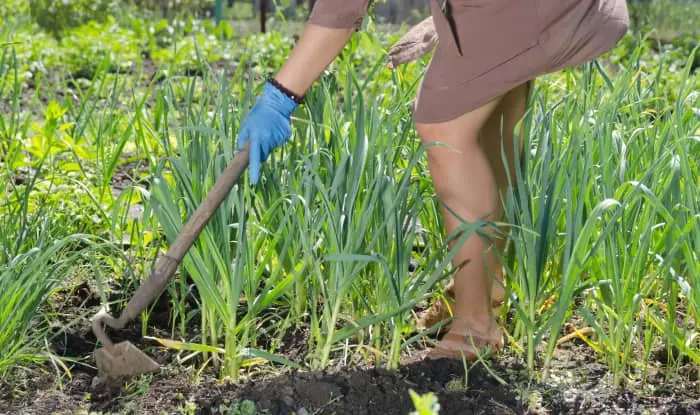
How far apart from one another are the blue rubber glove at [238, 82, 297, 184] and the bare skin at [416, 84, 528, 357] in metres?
0.32

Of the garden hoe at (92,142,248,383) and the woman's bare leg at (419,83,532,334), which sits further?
the woman's bare leg at (419,83,532,334)

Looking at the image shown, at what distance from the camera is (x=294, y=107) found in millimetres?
2457

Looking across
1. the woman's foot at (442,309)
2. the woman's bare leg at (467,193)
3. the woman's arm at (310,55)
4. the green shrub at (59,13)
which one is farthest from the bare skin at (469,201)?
the green shrub at (59,13)

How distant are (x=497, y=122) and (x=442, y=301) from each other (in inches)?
19.3

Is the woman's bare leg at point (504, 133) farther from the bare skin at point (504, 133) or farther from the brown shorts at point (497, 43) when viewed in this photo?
the brown shorts at point (497, 43)

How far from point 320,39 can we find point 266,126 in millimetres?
236

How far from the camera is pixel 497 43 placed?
2320 millimetres

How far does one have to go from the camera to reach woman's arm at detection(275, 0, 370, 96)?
2326 millimetres

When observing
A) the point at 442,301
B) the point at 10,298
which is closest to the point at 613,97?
the point at 442,301

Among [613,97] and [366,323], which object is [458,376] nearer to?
[366,323]

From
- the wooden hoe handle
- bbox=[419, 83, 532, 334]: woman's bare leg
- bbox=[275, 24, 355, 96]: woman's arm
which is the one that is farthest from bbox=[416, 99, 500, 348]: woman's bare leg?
the wooden hoe handle

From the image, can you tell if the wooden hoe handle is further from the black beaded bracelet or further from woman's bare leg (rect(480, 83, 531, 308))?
woman's bare leg (rect(480, 83, 531, 308))

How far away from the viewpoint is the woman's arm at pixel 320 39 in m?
2.33

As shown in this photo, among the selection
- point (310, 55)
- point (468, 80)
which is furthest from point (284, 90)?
point (468, 80)
